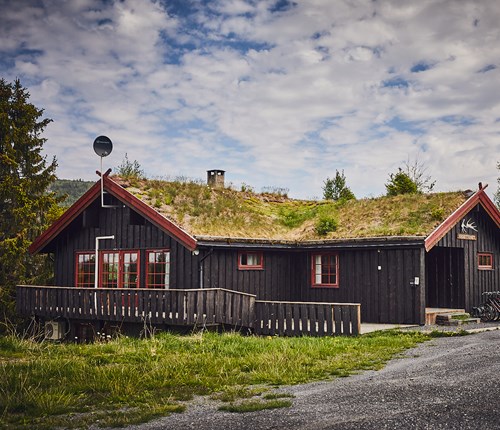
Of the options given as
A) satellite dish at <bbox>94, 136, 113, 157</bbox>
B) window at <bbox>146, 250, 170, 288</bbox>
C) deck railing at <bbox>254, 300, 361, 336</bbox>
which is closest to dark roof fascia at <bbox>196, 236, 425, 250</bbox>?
window at <bbox>146, 250, 170, 288</bbox>

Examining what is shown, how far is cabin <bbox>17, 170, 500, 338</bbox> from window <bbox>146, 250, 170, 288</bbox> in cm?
5

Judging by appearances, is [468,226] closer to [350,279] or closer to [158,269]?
[350,279]

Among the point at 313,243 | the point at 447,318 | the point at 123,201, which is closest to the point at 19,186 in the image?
the point at 123,201

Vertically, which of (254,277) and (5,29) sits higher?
(5,29)

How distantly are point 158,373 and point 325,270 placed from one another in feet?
42.5

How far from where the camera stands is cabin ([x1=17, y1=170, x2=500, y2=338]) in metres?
19.9

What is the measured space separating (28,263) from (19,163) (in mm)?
5390

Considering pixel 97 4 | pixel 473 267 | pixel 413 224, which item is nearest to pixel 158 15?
pixel 97 4

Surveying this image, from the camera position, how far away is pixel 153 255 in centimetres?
2286

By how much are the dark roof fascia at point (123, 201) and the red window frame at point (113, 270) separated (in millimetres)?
1479

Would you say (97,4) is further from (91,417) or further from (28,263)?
(91,417)

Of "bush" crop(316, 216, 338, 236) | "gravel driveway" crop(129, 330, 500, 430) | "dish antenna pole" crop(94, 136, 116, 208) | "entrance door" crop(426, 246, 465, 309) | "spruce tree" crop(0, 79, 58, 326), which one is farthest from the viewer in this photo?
"spruce tree" crop(0, 79, 58, 326)

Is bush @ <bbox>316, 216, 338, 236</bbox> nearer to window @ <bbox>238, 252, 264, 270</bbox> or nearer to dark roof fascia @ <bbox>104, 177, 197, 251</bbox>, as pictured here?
window @ <bbox>238, 252, 264, 270</bbox>

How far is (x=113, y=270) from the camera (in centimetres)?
2436
